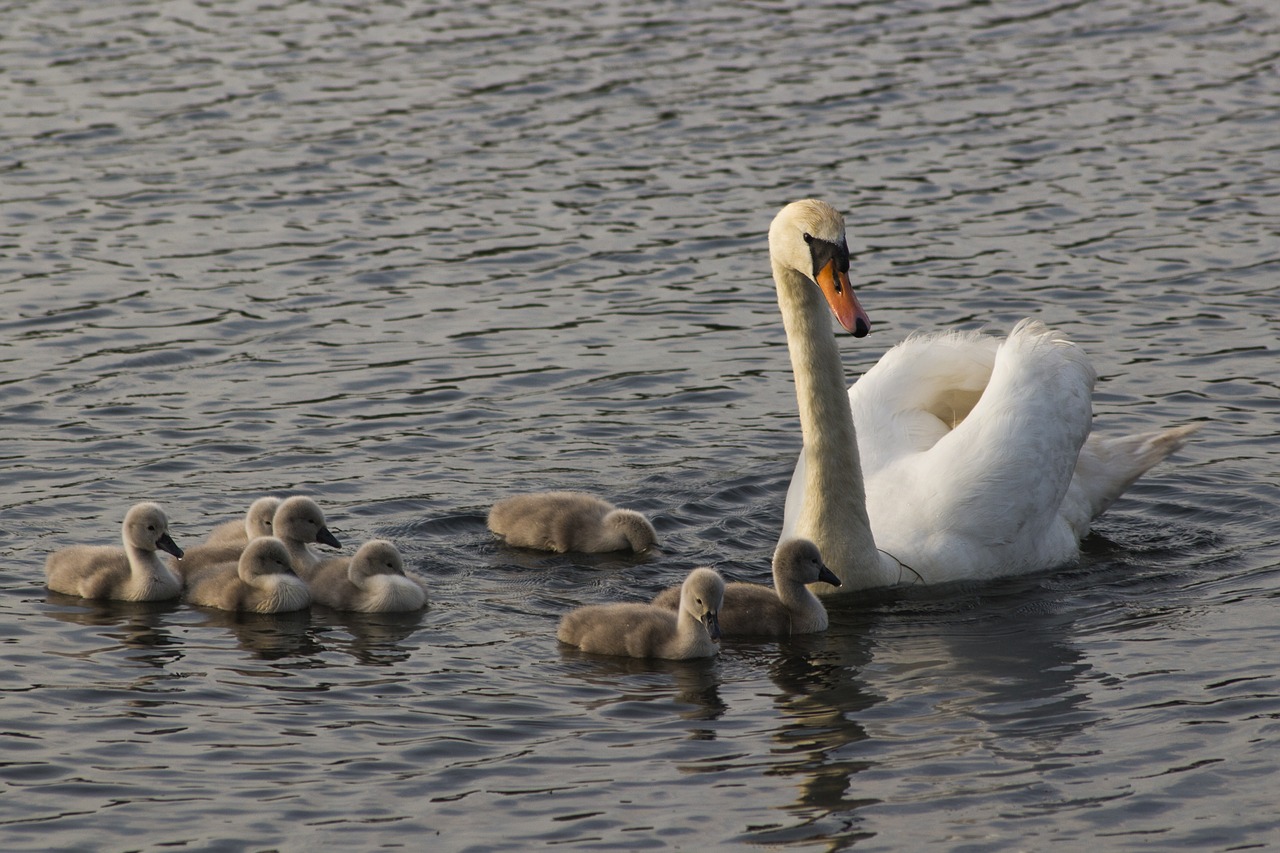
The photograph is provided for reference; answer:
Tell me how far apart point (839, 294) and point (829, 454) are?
0.93 metres

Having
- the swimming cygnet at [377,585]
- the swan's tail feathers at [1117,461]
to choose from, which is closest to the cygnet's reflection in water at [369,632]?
the swimming cygnet at [377,585]

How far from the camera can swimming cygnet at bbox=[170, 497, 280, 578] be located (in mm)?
10414

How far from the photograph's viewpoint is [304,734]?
850 centimetres

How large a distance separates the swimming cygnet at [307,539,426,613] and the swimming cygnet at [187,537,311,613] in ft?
0.72

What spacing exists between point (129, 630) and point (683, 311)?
6.12 metres

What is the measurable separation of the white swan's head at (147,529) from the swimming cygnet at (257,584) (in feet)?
0.91

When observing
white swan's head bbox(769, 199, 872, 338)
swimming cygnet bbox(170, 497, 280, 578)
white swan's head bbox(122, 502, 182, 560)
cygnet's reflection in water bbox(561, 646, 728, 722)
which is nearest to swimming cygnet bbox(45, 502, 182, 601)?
white swan's head bbox(122, 502, 182, 560)

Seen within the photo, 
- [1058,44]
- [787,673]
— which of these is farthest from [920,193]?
[787,673]

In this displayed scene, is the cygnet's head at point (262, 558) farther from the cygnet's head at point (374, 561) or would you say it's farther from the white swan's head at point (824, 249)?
the white swan's head at point (824, 249)

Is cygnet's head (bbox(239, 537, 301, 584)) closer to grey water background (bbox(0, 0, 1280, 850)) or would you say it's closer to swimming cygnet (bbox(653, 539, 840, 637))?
grey water background (bbox(0, 0, 1280, 850))

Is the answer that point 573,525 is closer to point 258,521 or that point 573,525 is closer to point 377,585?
point 377,585

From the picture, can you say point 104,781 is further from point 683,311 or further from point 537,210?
point 537,210

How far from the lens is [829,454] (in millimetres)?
10148

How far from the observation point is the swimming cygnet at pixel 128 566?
10.0 meters
